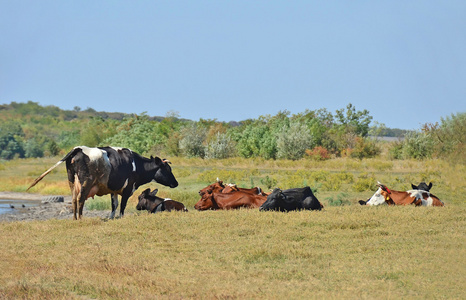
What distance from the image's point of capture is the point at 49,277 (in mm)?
Answer: 9180

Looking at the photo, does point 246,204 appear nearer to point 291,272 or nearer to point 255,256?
point 255,256

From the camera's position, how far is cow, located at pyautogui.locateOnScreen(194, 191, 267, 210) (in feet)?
57.5

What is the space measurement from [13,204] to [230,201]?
1675 centimetres

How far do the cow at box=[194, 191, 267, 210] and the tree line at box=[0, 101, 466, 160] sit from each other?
22562 millimetres

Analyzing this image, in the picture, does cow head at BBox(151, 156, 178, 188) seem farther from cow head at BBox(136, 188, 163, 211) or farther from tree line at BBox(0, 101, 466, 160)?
tree line at BBox(0, 101, 466, 160)

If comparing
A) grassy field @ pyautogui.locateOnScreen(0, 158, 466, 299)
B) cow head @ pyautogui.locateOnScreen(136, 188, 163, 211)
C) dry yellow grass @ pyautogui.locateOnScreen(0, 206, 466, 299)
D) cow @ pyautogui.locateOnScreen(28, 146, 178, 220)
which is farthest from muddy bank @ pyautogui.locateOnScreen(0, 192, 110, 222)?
grassy field @ pyautogui.locateOnScreen(0, 158, 466, 299)

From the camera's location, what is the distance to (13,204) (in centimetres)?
3008

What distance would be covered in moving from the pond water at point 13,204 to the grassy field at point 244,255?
42.1 ft

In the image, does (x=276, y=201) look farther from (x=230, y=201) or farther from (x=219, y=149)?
(x=219, y=149)

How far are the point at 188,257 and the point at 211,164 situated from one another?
3990 centimetres

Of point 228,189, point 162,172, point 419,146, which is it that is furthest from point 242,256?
point 419,146

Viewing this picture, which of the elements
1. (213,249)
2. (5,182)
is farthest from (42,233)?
(5,182)

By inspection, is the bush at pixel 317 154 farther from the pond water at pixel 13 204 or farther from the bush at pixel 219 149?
the pond water at pixel 13 204

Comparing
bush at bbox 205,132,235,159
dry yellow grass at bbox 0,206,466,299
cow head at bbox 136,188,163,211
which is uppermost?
bush at bbox 205,132,235,159
